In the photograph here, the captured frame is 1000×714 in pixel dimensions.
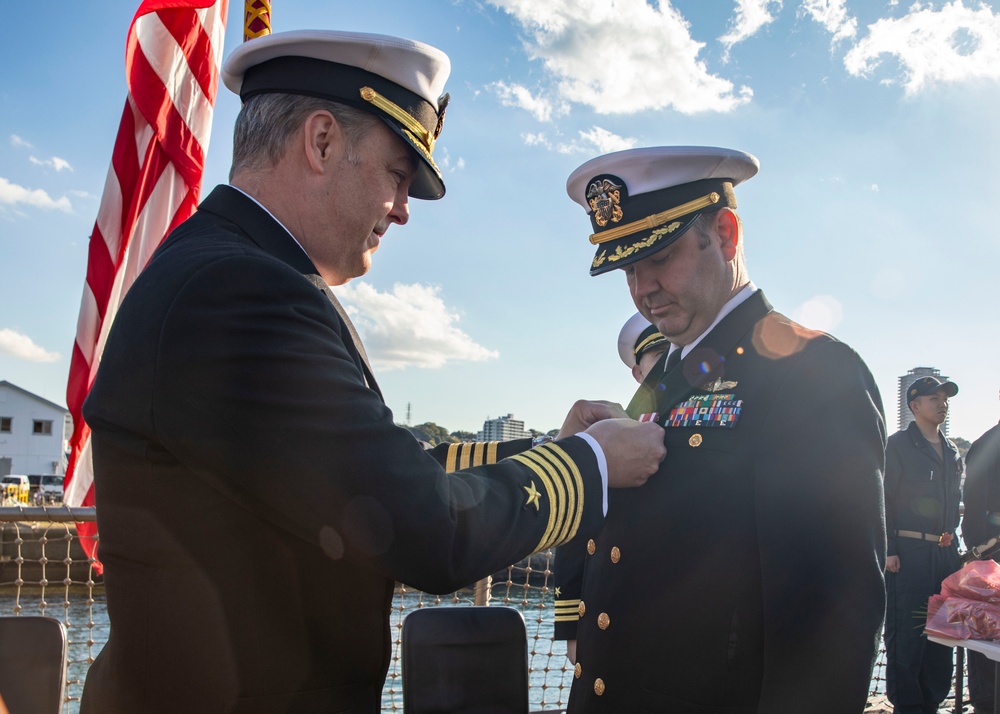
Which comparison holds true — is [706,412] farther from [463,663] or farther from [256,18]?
[256,18]

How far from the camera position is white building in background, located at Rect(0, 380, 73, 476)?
5591 centimetres

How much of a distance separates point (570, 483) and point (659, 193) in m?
1.08

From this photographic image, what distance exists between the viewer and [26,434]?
56781 millimetres

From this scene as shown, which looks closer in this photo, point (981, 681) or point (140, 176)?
point (140, 176)

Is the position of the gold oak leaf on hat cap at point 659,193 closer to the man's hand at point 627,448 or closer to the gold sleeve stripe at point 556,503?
the man's hand at point 627,448

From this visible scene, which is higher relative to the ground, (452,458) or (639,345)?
(639,345)

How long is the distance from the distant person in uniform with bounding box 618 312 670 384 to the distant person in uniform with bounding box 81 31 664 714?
271 centimetres

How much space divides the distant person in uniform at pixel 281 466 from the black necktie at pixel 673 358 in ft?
2.68

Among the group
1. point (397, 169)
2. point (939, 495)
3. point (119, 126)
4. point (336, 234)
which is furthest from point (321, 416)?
point (939, 495)

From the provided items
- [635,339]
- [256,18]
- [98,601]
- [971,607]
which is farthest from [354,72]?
[98,601]

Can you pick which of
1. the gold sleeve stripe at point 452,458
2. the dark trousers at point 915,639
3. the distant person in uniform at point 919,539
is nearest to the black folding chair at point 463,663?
the gold sleeve stripe at point 452,458

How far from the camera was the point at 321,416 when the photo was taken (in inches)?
49.3

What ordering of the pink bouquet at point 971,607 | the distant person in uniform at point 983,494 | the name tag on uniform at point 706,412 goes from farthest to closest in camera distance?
the distant person in uniform at point 983,494
the pink bouquet at point 971,607
the name tag on uniform at point 706,412

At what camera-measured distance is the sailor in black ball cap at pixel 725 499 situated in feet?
5.65
